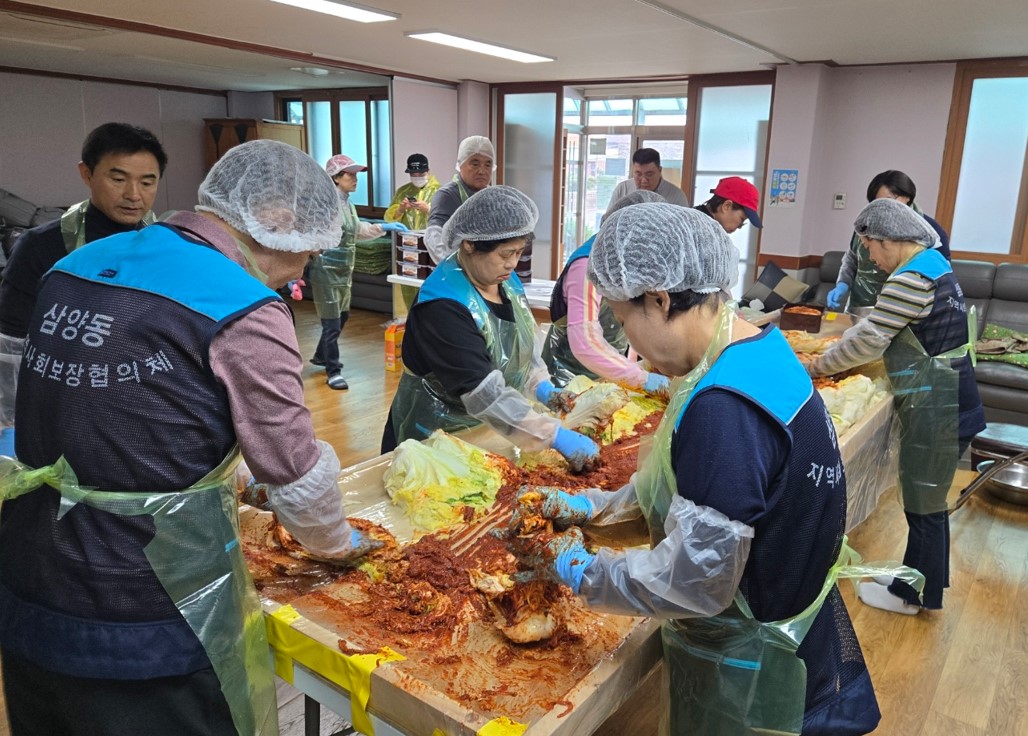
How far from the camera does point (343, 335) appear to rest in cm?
776

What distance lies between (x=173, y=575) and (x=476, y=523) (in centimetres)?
80

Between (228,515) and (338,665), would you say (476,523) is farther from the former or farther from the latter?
(228,515)

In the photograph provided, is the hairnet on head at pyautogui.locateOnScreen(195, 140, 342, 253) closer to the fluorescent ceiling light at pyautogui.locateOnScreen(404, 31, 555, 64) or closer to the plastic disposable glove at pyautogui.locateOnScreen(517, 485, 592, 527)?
the plastic disposable glove at pyautogui.locateOnScreen(517, 485, 592, 527)

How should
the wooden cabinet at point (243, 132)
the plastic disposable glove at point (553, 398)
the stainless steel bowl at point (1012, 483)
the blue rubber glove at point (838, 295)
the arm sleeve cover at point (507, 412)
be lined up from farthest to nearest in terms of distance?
the wooden cabinet at point (243, 132) < the blue rubber glove at point (838, 295) < the stainless steel bowl at point (1012, 483) < the plastic disposable glove at point (553, 398) < the arm sleeve cover at point (507, 412)

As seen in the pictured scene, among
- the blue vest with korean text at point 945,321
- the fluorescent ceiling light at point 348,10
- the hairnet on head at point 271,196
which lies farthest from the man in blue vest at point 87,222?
the blue vest with korean text at point 945,321

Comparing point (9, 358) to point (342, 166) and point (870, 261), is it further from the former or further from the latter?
point (870, 261)

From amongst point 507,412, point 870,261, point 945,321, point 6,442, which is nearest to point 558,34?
point 870,261

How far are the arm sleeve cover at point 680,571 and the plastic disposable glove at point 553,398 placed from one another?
142 centimetres

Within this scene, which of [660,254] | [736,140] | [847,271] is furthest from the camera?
[736,140]

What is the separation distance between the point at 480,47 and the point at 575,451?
16.1 ft

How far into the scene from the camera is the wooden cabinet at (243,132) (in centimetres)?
958

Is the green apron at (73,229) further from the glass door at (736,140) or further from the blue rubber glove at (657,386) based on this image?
the glass door at (736,140)

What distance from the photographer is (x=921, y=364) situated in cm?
291

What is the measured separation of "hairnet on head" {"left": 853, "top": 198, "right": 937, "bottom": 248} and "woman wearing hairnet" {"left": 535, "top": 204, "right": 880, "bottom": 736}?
193 cm
